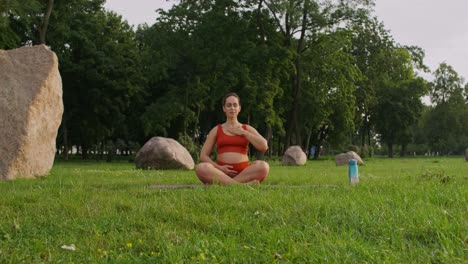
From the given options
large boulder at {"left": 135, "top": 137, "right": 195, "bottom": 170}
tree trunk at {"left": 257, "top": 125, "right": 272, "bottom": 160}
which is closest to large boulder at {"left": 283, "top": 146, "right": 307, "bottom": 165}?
tree trunk at {"left": 257, "top": 125, "right": 272, "bottom": 160}

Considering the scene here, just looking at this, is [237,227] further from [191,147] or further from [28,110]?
[191,147]

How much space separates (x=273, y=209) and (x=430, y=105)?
7568cm

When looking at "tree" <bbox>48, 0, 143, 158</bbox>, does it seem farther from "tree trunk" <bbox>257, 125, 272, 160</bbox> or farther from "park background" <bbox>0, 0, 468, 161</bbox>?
"tree trunk" <bbox>257, 125, 272, 160</bbox>

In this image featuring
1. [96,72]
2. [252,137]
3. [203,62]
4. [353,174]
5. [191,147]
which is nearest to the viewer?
[252,137]

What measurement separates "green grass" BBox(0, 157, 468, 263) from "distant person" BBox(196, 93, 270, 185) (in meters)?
1.53

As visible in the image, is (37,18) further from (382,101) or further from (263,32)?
Result: (382,101)

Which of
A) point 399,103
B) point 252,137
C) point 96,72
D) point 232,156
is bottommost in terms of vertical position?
point 232,156

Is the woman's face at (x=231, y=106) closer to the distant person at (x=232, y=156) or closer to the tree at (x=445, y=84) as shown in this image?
the distant person at (x=232, y=156)

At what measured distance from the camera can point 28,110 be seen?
1201cm

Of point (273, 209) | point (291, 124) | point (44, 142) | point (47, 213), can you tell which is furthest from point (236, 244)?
point (291, 124)

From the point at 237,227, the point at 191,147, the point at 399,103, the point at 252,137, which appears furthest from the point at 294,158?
the point at 399,103

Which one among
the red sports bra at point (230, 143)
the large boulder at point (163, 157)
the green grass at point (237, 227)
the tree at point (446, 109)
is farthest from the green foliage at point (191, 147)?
the tree at point (446, 109)

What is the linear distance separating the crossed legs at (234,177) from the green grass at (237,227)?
1.41 m

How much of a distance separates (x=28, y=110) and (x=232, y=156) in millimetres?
6169
